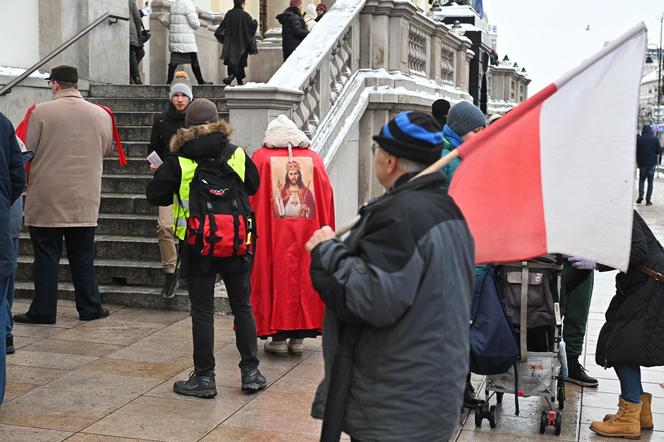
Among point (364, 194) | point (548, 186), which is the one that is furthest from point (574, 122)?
point (364, 194)

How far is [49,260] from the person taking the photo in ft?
29.3

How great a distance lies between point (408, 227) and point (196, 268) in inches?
129

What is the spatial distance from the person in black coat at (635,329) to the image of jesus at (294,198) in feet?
8.13

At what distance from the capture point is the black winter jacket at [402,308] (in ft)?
11.7

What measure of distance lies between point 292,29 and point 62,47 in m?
4.46

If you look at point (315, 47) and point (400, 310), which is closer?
point (400, 310)

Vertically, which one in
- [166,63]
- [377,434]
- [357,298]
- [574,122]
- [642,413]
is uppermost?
[166,63]

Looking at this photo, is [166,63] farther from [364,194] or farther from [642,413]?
[642,413]

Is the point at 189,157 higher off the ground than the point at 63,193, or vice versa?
the point at 189,157

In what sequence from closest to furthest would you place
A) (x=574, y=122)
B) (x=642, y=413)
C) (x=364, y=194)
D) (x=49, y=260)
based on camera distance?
1. (x=574, y=122)
2. (x=642, y=413)
3. (x=49, y=260)
4. (x=364, y=194)

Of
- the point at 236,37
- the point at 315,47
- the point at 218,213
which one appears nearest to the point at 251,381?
the point at 218,213

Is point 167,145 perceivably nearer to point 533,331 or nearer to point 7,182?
point 7,182

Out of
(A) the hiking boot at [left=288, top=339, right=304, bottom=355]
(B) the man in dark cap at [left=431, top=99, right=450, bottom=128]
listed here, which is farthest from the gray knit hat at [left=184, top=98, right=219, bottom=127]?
(B) the man in dark cap at [left=431, top=99, right=450, bottom=128]

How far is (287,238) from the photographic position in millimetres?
8008
